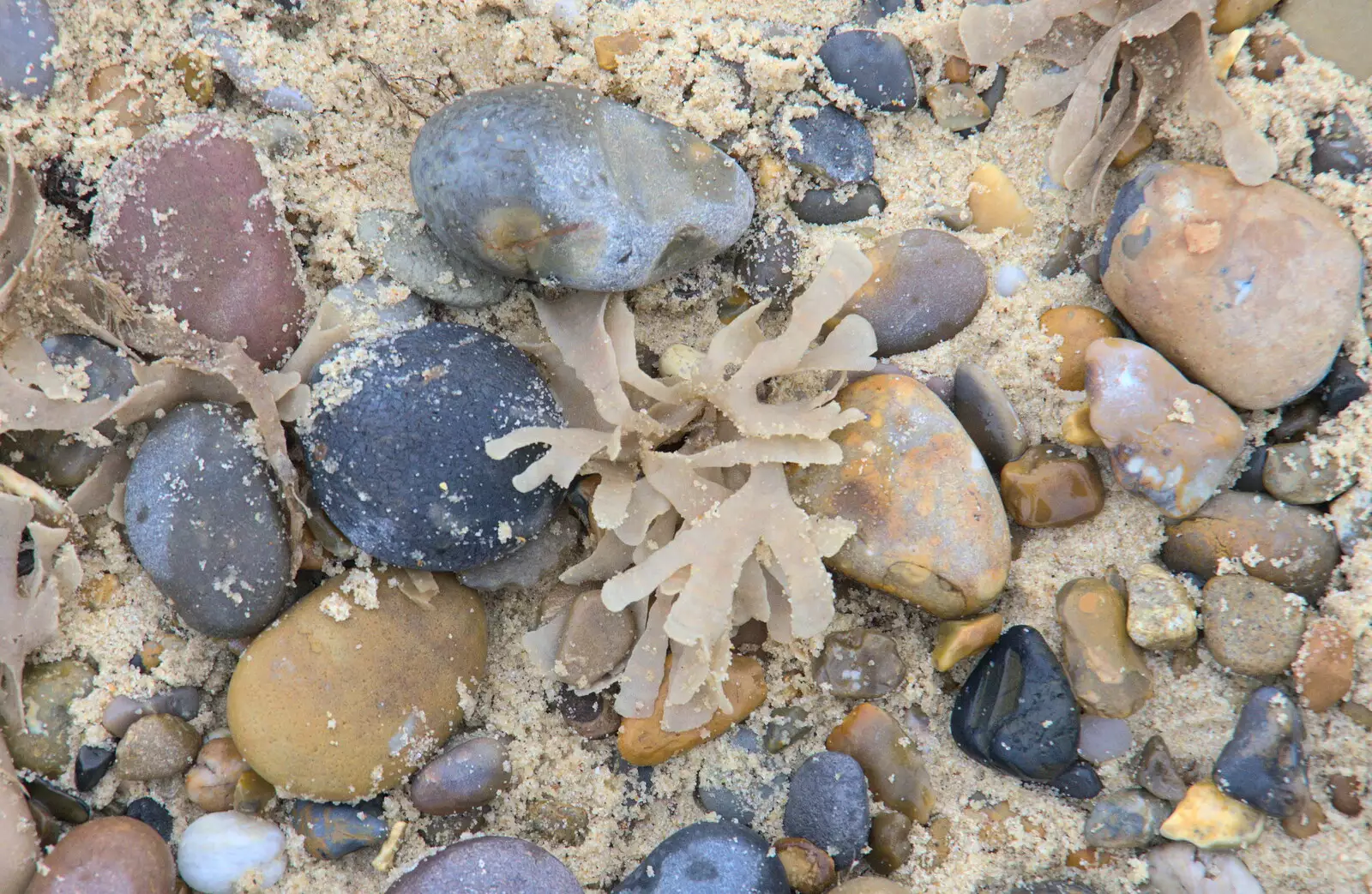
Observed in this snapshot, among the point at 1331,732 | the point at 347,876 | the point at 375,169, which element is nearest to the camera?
the point at 1331,732

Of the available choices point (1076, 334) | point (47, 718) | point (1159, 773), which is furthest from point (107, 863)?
point (1076, 334)

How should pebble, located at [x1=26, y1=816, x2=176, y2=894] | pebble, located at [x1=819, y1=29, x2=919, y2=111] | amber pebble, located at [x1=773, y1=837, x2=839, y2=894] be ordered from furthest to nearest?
1. pebble, located at [x1=819, y1=29, x2=919, y2=111]
2. amber pebble, located at [x1=773, y1=837, x2=839, y2=894]
3. pebble, located at [x1=26, y1=816, x2=176, y2=894]

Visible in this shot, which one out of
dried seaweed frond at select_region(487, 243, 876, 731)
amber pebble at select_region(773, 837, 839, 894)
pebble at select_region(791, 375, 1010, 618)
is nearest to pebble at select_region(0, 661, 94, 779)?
dried seaweed frond at select_region(487, 243, 876, 731)

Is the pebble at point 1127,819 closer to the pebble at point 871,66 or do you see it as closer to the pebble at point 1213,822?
the pebble at point 1213,822

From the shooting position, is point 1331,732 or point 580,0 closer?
point 1331,732

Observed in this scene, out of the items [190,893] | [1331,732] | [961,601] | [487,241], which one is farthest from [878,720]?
[190,893]

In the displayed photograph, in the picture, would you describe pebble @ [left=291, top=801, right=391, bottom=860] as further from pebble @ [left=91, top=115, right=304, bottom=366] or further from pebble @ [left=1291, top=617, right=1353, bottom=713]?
pebble @ [left=1291, top=617, right=1353, bottom=713]

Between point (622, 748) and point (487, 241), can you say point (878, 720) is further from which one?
point (487, 241)
